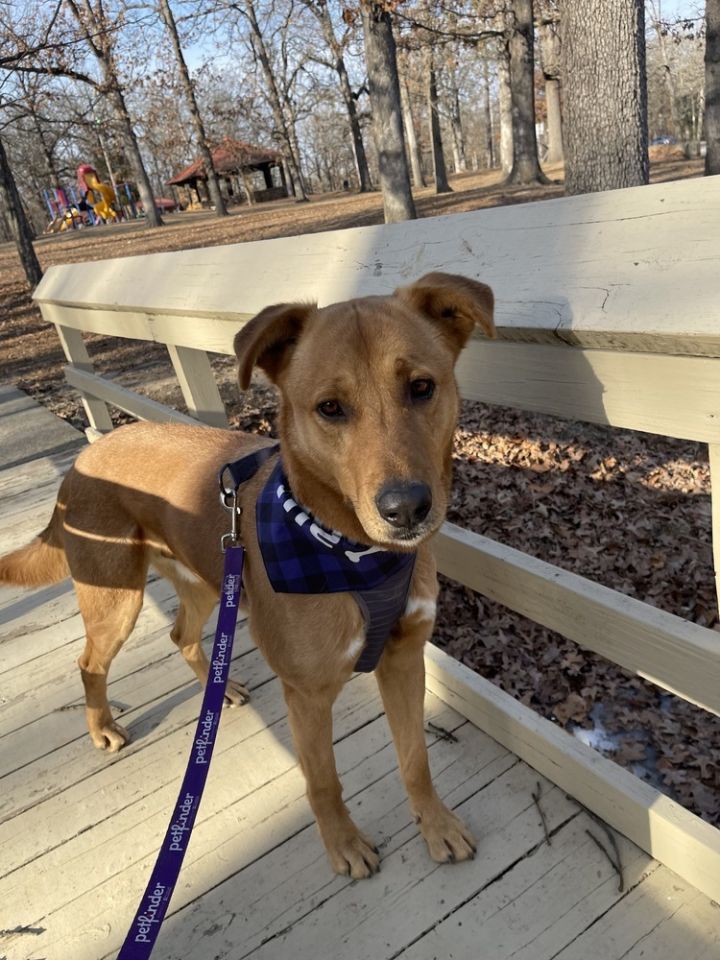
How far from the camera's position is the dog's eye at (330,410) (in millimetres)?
1790

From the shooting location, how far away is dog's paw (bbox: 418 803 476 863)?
6.66 feet

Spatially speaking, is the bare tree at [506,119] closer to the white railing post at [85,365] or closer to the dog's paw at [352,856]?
the white railing post at [85,365]

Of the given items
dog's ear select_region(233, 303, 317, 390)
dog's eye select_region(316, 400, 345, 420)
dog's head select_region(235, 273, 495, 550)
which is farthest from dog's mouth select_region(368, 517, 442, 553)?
dog's ear select_region(233, 303, 317, 390)

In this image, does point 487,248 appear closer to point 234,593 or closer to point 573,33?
point 234,593

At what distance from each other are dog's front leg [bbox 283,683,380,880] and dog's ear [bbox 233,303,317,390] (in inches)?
36.9

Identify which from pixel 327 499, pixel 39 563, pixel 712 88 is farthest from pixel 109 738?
pixel 712 88

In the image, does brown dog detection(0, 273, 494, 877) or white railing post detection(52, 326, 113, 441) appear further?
white railing post detection(52, 326, 113, 441)

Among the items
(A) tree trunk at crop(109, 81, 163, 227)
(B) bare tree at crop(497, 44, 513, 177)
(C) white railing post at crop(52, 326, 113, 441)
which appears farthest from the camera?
(B) bare tree at crop(497, 44, 513, 177)

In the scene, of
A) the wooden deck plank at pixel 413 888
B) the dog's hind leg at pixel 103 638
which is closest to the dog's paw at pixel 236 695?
the dog's hind leg at pixel 103 638

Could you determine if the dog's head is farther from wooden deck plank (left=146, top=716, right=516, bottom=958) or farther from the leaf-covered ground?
the leaf-covered ground

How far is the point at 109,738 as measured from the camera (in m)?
2.68

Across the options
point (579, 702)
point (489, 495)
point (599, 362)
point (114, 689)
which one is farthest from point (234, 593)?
point (489, 495)

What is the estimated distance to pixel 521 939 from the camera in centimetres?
181

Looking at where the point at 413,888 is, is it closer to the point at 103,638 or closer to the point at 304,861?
the point at 304,861
